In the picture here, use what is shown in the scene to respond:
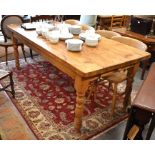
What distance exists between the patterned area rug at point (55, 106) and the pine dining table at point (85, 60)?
0.17 metres

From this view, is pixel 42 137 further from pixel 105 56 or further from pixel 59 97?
pixel 105 56

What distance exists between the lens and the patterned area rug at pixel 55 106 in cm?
207

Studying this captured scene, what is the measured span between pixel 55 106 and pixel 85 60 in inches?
32.8

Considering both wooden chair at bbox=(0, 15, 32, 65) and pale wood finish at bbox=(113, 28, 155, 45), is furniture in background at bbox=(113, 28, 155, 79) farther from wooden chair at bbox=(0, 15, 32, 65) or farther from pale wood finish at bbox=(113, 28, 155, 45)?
wooden chair at bbox=(0, 15, 32, 65)

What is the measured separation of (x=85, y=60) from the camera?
1.84 metres

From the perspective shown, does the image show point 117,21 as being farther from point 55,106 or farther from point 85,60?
point 85,60

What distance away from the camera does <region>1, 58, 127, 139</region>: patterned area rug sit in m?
2.07

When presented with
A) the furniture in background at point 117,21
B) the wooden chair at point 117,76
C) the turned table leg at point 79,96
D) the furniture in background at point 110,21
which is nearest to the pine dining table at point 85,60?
the turned table leg at point 79,96

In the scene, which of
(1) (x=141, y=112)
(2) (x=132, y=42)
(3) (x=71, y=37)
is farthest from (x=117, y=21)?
(1) (x=141, y=112)

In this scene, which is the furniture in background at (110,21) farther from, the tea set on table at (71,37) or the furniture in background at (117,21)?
the tea set on table at (71,37)

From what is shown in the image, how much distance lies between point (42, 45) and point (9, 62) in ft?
5.30

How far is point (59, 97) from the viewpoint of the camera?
8.54 feet

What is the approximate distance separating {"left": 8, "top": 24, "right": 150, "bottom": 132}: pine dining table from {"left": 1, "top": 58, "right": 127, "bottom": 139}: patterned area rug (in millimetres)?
171

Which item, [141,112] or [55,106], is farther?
[55,106]
